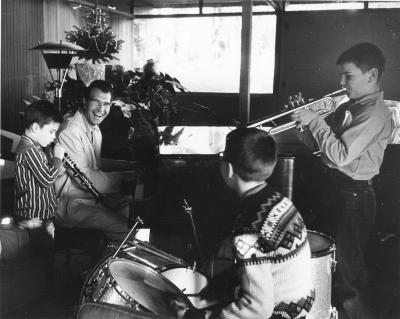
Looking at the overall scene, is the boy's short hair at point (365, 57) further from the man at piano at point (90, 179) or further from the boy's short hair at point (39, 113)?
the boy's short hair at point (39, 113)

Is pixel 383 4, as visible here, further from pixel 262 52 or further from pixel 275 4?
pixel 262 52

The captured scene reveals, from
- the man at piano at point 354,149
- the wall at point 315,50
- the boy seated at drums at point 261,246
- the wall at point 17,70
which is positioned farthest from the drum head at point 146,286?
the wall at point 17,70

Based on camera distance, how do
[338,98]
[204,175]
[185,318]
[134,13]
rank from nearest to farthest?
1. [185,318]
2. [338,98]
3. [204,175]
4. [134,13]

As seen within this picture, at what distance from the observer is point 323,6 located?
3104 mm

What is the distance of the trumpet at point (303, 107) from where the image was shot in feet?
9.33

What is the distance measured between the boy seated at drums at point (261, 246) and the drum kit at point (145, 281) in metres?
0.14

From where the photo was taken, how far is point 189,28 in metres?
3.32

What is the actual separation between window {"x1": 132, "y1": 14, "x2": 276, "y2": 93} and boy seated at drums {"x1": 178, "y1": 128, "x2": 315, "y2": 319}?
1471 millimetres

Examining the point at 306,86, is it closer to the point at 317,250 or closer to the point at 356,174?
the point at 356,174

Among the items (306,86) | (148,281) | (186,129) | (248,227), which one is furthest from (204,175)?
(248,227)

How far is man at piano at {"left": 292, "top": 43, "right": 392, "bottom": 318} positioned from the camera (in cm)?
301

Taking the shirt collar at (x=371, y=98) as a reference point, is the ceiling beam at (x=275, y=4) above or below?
above

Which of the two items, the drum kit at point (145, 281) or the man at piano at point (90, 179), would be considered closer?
the drum kit at point (145, 281)

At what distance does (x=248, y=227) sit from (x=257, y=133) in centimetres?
36
